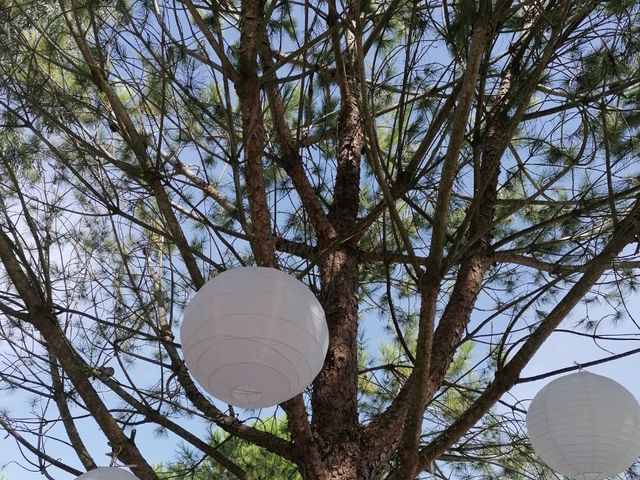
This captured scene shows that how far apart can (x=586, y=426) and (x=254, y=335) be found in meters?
1.20

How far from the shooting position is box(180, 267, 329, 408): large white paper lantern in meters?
1.67

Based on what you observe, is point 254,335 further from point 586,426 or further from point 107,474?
point 586,426

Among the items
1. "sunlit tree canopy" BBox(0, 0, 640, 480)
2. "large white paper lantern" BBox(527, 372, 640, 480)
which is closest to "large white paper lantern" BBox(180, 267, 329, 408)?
"sunlit tree canopy" BBox(0, 0, 640, 480)

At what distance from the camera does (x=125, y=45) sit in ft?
9.39

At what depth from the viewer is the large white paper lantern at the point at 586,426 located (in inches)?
90.3

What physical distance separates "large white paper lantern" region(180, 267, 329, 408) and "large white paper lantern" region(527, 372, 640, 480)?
0.94 m

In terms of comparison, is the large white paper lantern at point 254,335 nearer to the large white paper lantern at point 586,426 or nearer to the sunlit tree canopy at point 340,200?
the sunlit tree canopy at point 340,200

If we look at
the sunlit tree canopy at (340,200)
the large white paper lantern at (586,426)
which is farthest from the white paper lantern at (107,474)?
the large white paper lantern at (586,426)

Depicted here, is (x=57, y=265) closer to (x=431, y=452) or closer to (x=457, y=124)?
(x=431, y=452)

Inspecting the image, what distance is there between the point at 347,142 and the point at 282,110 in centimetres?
70

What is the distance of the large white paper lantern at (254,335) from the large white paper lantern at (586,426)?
94 cm

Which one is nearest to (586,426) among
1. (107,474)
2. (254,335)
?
(254,335)

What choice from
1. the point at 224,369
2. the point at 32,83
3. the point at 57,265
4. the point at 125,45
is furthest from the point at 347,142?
the point at 224,369

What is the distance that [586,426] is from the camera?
2.29m
